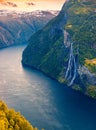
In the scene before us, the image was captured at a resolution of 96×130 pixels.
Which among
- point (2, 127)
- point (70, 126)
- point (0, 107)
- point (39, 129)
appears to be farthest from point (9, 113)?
point (70, 126)

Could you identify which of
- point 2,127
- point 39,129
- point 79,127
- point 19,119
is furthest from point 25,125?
point 79,127

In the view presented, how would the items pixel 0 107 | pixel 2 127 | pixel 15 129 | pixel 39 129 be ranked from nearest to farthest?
pixel 2 127 < pixel 15 129 < pixel 0 107 < pixel 39 129

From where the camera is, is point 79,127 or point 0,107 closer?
point 0,107

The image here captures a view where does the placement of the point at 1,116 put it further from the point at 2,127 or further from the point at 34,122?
the point at 34,122

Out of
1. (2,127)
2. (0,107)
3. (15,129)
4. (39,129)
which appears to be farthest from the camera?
(39,129)

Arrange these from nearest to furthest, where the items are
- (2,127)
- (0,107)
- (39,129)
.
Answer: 1. (2,127)
2. (0,107)
3. (39,129)

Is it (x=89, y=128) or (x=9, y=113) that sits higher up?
(x=9, y=113)

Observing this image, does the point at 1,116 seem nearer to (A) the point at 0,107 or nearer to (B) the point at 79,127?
(A) the point at 0,107

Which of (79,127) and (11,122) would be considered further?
(79,127)

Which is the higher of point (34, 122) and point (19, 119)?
point (19, 119)
